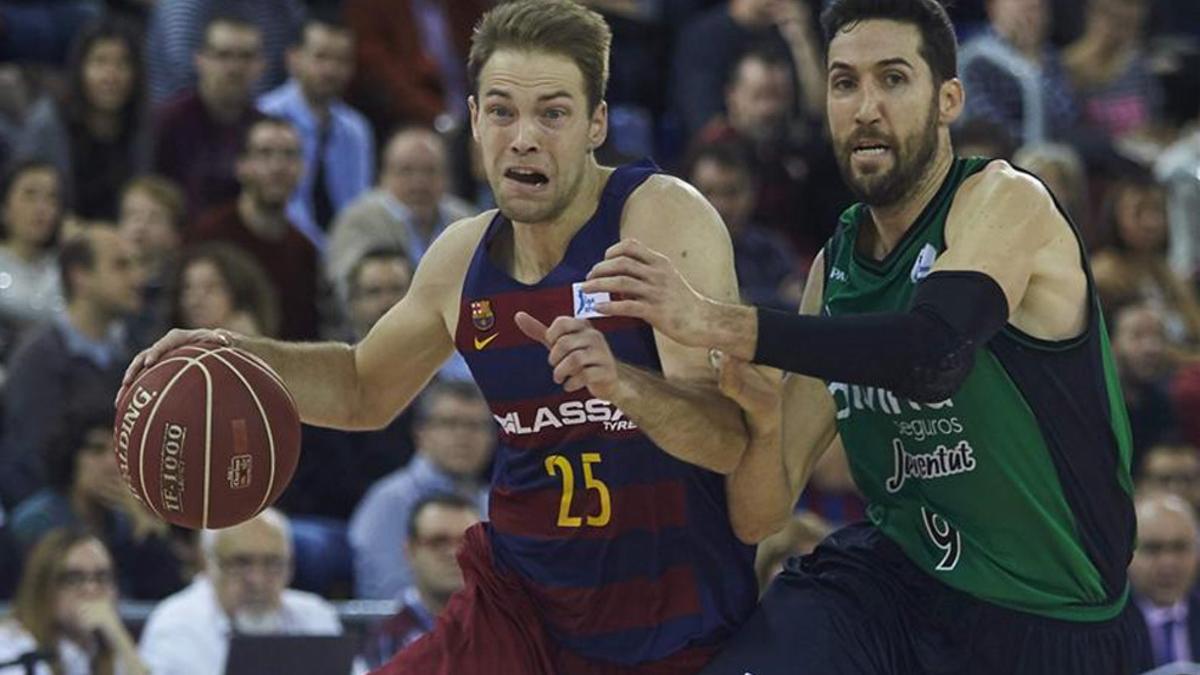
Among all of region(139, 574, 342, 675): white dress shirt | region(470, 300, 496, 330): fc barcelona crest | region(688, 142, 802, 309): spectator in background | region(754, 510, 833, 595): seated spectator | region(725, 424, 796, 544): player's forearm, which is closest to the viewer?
region(725, 424, 796, 544): player's forearm

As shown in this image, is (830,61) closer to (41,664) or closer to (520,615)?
(520,615)

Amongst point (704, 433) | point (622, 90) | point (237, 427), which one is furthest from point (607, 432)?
point (622, 90)

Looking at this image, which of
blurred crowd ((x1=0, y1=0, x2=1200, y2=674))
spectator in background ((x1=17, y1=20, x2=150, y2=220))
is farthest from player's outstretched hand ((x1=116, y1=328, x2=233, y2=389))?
spectator in background ((x1=17, y1=20, x2=150, y2=220))

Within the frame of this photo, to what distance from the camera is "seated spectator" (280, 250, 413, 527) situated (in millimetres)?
9789

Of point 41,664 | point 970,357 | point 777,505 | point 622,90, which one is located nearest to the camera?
point 970,357

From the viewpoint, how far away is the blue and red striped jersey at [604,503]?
528 cm

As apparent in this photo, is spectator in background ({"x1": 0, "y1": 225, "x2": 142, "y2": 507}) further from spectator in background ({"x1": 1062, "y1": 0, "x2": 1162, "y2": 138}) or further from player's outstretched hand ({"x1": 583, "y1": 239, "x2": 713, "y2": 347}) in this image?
spectator in background ({"x1": 1062, "y1": 0, "x2": 1162, "y2": 138})

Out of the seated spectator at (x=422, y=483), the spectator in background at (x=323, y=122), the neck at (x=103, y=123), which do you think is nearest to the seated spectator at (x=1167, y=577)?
the seated spectator at (x=422, y=483)

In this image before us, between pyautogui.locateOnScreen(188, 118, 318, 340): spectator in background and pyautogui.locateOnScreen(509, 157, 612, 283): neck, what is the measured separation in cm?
516

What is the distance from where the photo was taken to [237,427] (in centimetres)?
534

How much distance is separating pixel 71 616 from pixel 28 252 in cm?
270

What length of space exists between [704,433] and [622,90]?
811cm

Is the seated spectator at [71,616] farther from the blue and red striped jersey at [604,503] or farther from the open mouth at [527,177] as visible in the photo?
the open mouth at [527,177]

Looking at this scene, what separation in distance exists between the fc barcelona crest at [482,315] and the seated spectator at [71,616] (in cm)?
309
